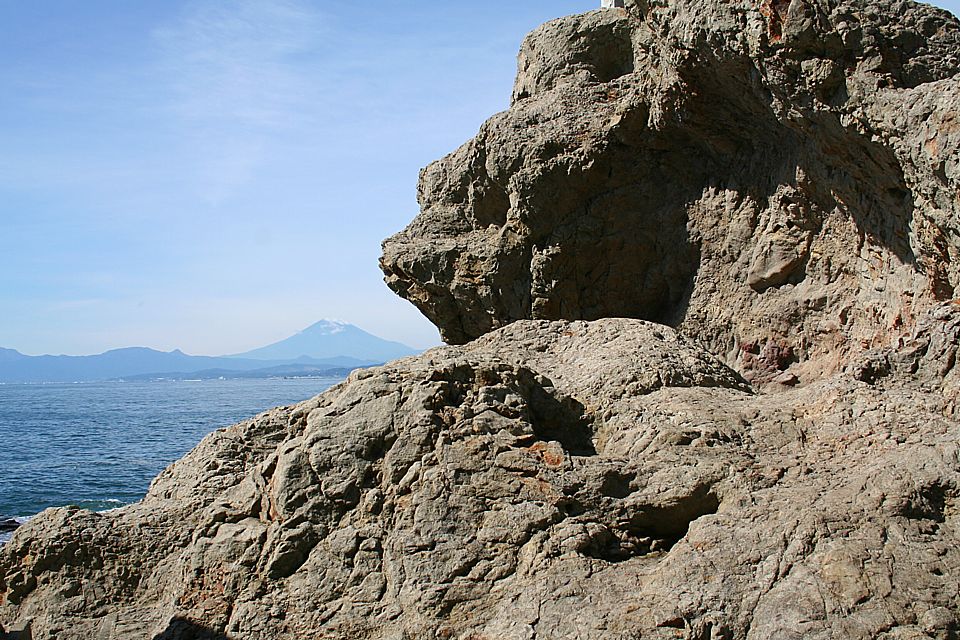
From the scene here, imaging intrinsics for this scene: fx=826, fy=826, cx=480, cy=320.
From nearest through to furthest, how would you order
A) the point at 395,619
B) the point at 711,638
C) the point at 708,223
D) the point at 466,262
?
the point at 711,638
the point at 395,619
the point at 708,223
the point at 466,262

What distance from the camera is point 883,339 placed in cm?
945

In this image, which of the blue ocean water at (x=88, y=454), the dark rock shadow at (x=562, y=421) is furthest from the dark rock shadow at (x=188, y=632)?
the blue ocean water at (x=88, y=454)

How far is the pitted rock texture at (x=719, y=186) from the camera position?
8.29m

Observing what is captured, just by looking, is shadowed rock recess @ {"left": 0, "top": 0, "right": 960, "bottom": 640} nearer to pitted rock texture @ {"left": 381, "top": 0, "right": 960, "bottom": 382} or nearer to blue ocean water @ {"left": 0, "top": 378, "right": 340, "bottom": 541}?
pitted rock texture @ {"left": 381, "top": 0, "right": 960, "bottom": 382}

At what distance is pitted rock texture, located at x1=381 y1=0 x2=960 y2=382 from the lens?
27.2ft

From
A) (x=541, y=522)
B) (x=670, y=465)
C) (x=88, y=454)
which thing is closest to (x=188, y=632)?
(x=541, y=522)

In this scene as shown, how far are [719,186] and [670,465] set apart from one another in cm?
686

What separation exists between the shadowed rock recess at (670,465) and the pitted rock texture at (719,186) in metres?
0.05

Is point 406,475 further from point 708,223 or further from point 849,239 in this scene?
point 708,223

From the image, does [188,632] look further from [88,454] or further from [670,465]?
[88,454]

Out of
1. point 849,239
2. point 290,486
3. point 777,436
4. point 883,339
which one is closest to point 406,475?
point 290,486

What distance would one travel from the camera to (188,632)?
6547mm

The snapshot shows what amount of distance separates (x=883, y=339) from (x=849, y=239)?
5.15 feet

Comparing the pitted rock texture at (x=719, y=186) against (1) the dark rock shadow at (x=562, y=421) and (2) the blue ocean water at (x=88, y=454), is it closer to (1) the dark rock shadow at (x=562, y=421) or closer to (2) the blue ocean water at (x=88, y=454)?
(1) the dark rock shadow at (x=562, y=421)
